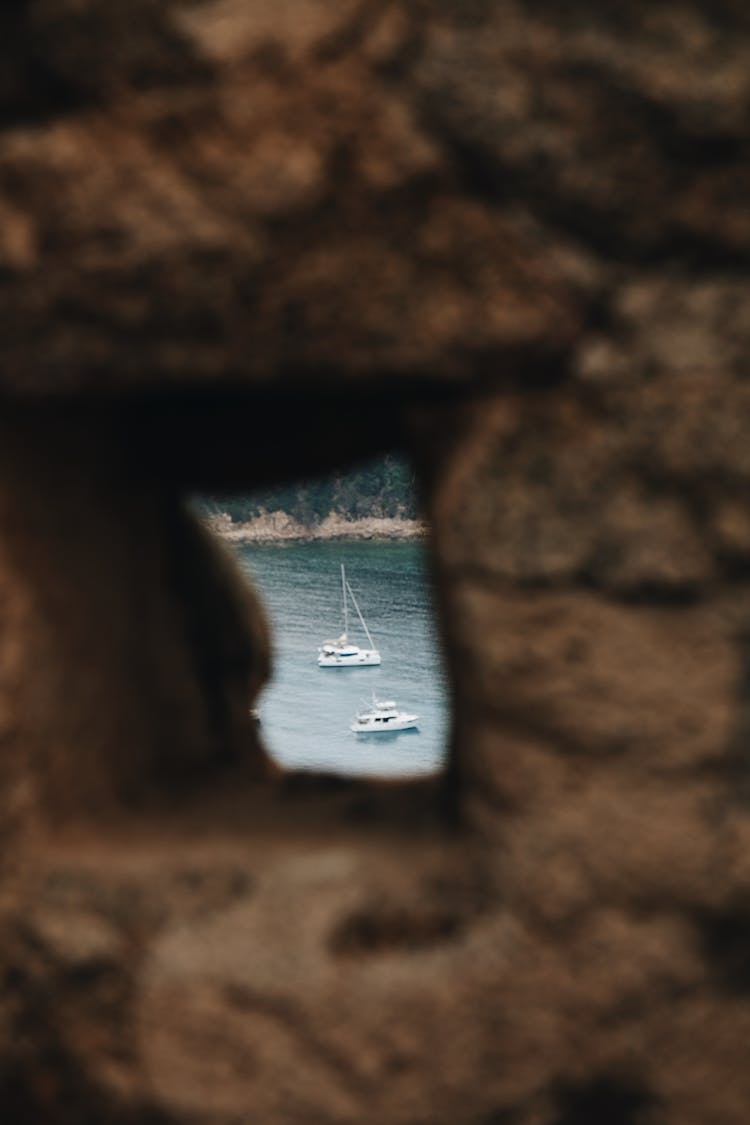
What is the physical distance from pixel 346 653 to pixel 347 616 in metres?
3.69

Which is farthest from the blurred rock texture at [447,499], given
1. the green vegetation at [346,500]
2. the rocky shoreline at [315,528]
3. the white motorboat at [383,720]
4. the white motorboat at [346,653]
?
the rocky shoreline at [315,528]

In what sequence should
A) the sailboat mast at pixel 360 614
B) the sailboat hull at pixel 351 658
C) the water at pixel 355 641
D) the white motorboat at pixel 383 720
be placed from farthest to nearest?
1. the sailboat mast at pixel 360 614
2. the sailboat hull at pixel 351 658
3. the water at pixel 355 641
4. the white motorboat at pixel 383 720

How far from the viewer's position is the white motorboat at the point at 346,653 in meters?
30.9

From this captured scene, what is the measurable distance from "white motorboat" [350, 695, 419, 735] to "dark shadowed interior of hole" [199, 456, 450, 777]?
0.04 m

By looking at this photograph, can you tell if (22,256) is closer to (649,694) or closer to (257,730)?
(649,694)

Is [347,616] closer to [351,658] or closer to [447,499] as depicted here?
[351,658]

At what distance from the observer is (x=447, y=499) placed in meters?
1.46

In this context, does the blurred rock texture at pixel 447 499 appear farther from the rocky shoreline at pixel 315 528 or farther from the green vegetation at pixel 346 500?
the rocky shoreline at pixel 315 528

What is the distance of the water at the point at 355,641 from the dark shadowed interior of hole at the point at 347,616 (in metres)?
0.03

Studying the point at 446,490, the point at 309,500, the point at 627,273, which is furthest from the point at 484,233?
the point at 309,500

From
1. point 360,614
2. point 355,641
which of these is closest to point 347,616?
point 360,614

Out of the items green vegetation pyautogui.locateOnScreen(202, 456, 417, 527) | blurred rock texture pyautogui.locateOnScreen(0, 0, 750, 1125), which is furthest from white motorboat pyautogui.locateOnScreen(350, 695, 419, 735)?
blurred rock texture pyautogui.locateOnScreen(0, 0, 750, 1125)

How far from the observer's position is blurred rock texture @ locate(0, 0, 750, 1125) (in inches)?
52.7

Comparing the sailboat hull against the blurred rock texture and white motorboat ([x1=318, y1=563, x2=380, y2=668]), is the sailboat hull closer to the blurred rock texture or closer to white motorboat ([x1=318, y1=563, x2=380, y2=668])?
white motorboat ([x1=318, y1=563, x2=380, y2=668])
